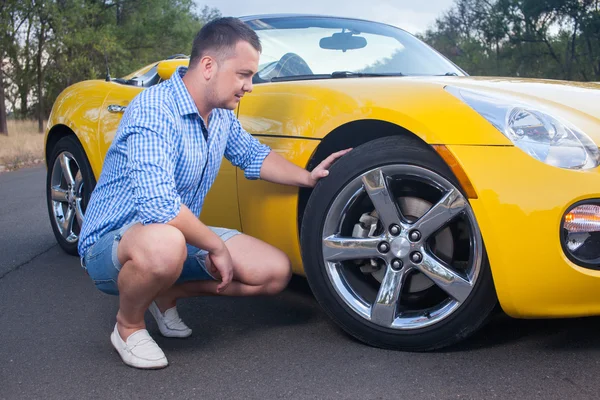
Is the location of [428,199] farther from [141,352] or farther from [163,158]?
[141,352]

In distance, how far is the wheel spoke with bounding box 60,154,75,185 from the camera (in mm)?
4672

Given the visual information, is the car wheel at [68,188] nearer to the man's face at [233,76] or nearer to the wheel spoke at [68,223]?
the wheel spoke at [68,223]

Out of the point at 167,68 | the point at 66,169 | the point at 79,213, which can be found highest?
the point at 167,68

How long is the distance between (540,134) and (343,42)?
1.67 meters

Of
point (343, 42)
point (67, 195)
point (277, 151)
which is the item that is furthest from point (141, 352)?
point (67, 195)

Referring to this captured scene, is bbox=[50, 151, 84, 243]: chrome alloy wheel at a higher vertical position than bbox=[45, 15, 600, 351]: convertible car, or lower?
lower

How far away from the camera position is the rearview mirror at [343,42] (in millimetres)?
3906

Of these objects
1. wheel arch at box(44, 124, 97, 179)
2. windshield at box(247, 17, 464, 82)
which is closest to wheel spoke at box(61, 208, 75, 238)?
wheel arch at box(44, 124, 97, 179)

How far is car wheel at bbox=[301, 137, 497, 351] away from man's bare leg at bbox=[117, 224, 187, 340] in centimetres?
55

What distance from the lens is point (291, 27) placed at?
13.2ft

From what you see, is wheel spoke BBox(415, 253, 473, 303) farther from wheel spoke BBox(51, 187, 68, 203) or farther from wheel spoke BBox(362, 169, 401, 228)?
wheel spoke BBox(51, 187, 68, 203)

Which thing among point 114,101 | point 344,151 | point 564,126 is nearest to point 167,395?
point 344,151

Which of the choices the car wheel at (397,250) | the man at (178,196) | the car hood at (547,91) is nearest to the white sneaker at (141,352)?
the man at (178,196)

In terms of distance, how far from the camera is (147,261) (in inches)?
106
